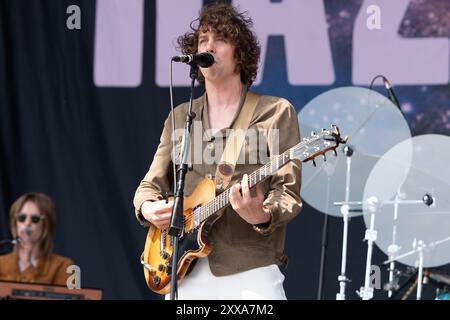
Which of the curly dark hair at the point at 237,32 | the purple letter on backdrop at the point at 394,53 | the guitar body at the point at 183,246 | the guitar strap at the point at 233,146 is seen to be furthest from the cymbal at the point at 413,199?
the guitar body at the point at 183,246

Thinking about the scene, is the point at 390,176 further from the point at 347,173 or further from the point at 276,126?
the point at 276,126

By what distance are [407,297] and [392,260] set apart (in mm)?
250

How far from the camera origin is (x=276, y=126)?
11.7 ft

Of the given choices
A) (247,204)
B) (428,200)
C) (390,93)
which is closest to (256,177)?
(247,204)

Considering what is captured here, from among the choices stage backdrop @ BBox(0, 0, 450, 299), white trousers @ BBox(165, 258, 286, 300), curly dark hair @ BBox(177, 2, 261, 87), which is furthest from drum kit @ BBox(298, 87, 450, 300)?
white trousers @ BBox(165, 258, 286, 300)

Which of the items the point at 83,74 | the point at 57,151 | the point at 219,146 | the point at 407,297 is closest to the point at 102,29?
the point at 83,74

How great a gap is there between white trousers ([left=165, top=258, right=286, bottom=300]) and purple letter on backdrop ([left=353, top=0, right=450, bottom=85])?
7.19ft

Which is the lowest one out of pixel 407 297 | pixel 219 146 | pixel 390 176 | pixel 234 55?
pixel 407 297

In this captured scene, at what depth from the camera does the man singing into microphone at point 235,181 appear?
3365 mm

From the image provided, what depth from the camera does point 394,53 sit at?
5.27m

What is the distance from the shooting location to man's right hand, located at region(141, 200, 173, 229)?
11.8 ft

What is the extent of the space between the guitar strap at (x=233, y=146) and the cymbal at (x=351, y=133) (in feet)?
5.14

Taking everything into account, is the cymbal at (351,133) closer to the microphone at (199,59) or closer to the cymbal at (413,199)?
the cymbal at (413,199)

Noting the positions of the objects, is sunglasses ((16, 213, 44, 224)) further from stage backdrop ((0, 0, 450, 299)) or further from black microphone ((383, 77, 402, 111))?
black microphone ((383, 77, 402, 111))
